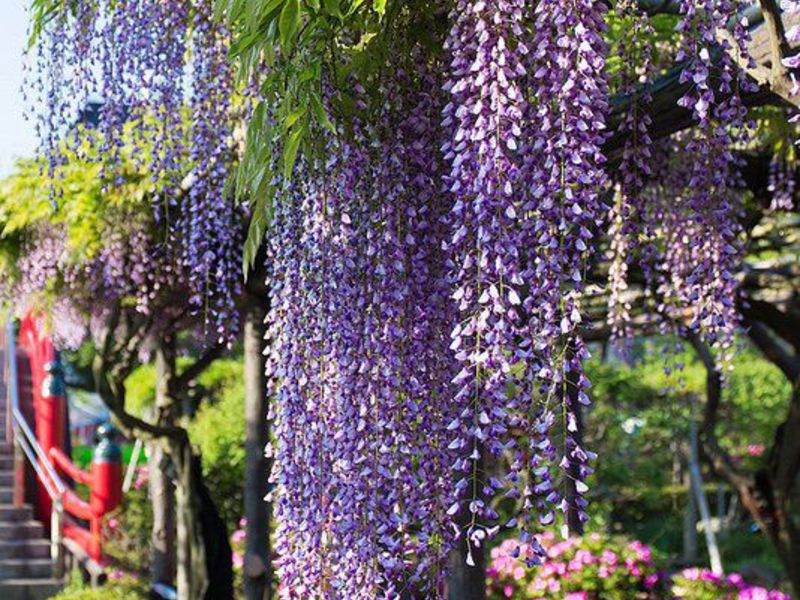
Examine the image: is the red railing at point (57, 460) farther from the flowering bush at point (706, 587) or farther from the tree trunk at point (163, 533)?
the flowering bush at point (706, 587)

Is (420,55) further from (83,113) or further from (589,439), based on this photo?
(589,439)

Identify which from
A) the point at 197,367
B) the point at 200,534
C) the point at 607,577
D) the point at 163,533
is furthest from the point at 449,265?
the point at 163,533

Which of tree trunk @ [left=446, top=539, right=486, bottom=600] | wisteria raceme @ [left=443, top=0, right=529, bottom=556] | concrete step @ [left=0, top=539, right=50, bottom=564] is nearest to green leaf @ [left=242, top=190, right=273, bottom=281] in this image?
wisteria raceme @ [left=443, top=0, right=529, bottom=556]

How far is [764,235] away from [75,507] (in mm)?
4925

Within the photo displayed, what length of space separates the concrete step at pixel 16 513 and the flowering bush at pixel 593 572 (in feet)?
13.7

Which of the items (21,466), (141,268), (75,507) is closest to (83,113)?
(141,268)

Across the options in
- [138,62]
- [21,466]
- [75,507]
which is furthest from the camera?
[21,466]

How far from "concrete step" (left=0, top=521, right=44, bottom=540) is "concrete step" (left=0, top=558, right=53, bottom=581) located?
31 centimetres

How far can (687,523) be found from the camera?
11820 mm

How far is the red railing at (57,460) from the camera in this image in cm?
809

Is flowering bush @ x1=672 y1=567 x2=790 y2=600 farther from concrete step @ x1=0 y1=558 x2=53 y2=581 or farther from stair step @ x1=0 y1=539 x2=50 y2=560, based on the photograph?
stair step @ x1=0 y1=539 x2=50 y2=560

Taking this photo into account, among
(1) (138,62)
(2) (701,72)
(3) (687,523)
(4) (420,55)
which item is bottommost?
(3) (687,523)

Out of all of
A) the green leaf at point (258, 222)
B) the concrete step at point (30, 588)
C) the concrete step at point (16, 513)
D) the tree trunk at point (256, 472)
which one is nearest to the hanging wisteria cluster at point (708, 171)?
the green leaf at point (258, 222)

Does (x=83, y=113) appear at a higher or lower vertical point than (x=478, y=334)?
higher
